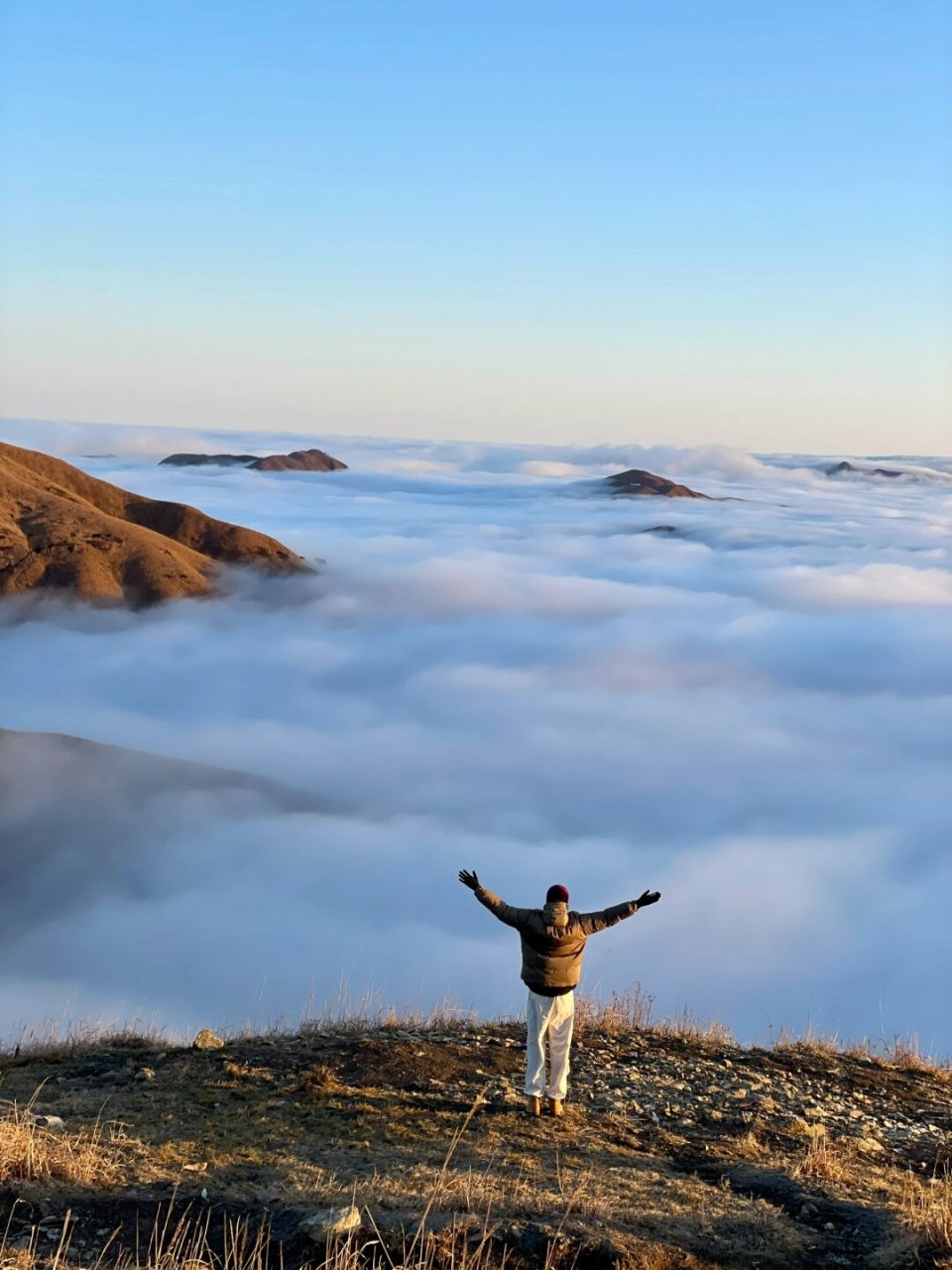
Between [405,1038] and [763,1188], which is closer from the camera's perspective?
[763,1188]

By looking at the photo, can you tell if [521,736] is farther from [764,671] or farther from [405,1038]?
[405,1038]

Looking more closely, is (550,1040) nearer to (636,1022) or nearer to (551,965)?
(551,965)

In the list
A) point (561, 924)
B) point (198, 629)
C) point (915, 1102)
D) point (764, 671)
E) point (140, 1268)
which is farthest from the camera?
point (764, 671)

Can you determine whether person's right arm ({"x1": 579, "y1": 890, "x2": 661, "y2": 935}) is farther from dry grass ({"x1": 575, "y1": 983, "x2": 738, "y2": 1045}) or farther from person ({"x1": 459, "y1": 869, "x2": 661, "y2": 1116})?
dry grass ({"x1": 575, "y1": 983, "x2": 738, "y2": 1045})

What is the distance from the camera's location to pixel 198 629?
4077 inches

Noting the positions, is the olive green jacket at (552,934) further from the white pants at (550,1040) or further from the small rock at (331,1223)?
the small rock at (331,1223)

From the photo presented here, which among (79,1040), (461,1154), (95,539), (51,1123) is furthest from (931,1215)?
(95,539)

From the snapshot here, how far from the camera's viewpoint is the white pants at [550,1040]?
8.80 meters

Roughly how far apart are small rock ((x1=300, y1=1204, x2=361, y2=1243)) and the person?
2.66 meters

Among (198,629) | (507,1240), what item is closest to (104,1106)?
(507,1240)

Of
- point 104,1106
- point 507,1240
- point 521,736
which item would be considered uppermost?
point 507,1240

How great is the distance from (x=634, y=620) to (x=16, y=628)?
386 ft

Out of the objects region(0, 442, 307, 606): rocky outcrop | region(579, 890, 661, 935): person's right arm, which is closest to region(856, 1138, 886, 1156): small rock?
region(579, 890, 661, 935): person's right arm

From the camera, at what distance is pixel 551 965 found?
8.71 meters
